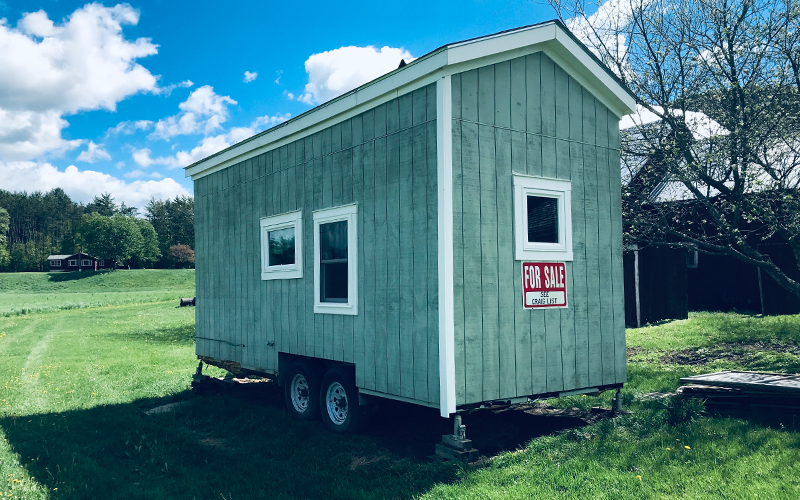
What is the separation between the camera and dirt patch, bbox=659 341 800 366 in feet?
38.0

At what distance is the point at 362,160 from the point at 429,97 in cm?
132

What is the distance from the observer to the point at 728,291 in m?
18.4

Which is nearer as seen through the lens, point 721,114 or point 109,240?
point 721,114

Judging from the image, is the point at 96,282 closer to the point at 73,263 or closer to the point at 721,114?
the point at 73,263

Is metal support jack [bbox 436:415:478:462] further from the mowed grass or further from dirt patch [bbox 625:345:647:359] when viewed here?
the mowed grass

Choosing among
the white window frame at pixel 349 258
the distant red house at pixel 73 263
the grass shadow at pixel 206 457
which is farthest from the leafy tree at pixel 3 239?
the white window frame at pixel 349 258

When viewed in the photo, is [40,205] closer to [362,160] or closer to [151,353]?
[151,353]

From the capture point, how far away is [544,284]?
22.7 ft

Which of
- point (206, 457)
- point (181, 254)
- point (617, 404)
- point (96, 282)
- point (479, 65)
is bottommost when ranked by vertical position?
point (206, 457)

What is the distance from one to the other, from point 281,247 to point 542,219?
3928mm

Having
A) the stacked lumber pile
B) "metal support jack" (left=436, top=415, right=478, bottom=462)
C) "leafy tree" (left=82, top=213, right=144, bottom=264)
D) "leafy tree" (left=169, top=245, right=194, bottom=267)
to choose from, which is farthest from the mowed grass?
"metal support jack" (left=436, top=415, right=478, bottom=462)

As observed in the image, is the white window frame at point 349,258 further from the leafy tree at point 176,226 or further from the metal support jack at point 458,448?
the leafy tree at point 176,226

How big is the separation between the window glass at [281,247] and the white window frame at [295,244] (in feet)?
0.19

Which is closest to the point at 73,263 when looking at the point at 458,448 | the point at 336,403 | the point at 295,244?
the point at 295,244
